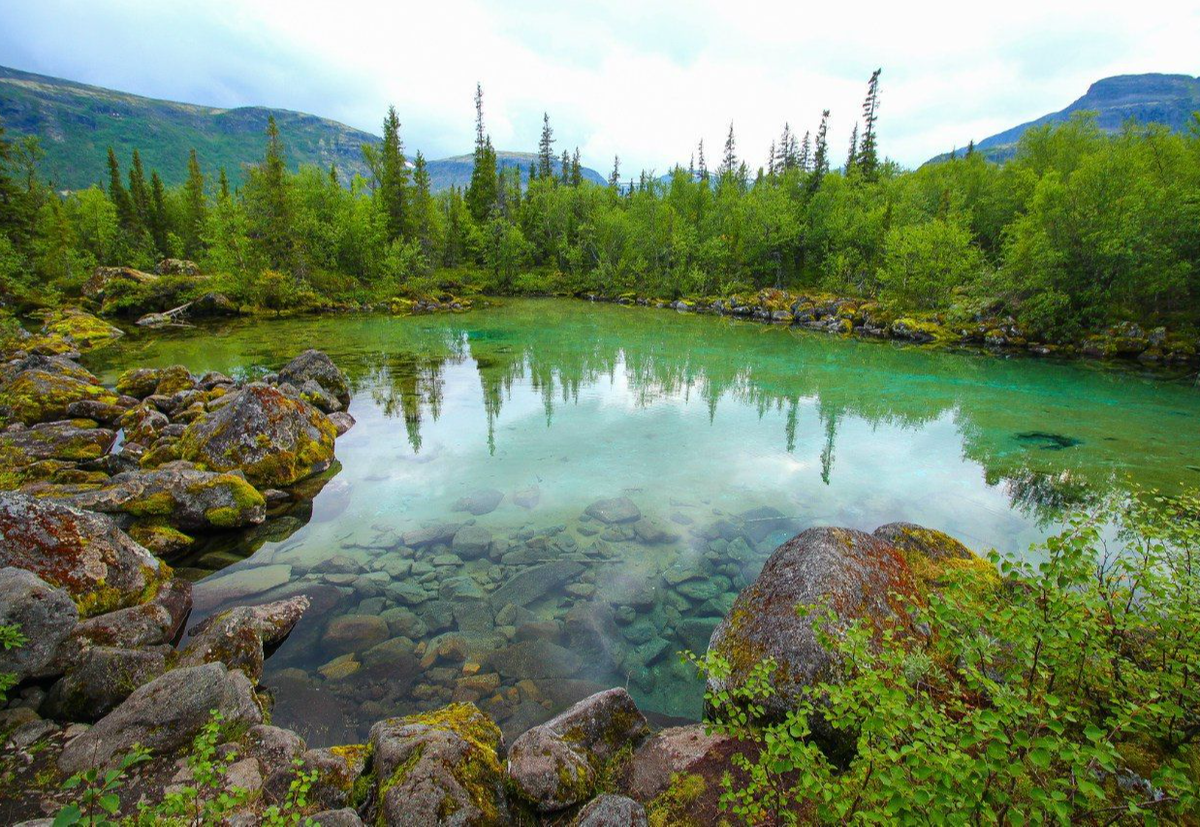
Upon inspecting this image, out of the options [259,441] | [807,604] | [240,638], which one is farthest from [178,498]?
[807,604]

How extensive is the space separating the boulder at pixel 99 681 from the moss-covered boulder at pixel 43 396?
1450 cm

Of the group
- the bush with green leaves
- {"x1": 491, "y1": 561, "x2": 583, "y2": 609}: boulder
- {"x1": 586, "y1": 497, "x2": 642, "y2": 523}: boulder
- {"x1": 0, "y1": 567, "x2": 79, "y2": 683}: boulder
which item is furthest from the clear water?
the bush with green leaves

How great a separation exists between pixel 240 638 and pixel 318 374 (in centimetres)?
1591

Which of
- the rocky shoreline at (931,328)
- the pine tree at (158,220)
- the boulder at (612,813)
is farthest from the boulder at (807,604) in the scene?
the pine tree at (158,220)

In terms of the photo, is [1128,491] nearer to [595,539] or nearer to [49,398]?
[595,539]

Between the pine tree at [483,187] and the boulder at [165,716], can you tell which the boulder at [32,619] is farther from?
the pine tree at [483,187]

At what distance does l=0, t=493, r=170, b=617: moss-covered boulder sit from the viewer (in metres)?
6.70

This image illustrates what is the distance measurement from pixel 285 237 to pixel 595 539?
179 feet

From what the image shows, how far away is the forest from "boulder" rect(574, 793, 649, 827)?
4420cm

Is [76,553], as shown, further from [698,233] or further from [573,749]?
[698,233]

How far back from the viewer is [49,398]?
51.8 feet

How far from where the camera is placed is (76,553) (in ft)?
23.5

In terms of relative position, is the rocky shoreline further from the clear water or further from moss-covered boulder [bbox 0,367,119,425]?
moss-covered boulder [bbox 0,367,119,425]

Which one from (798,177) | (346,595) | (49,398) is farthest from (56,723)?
(798,177)
